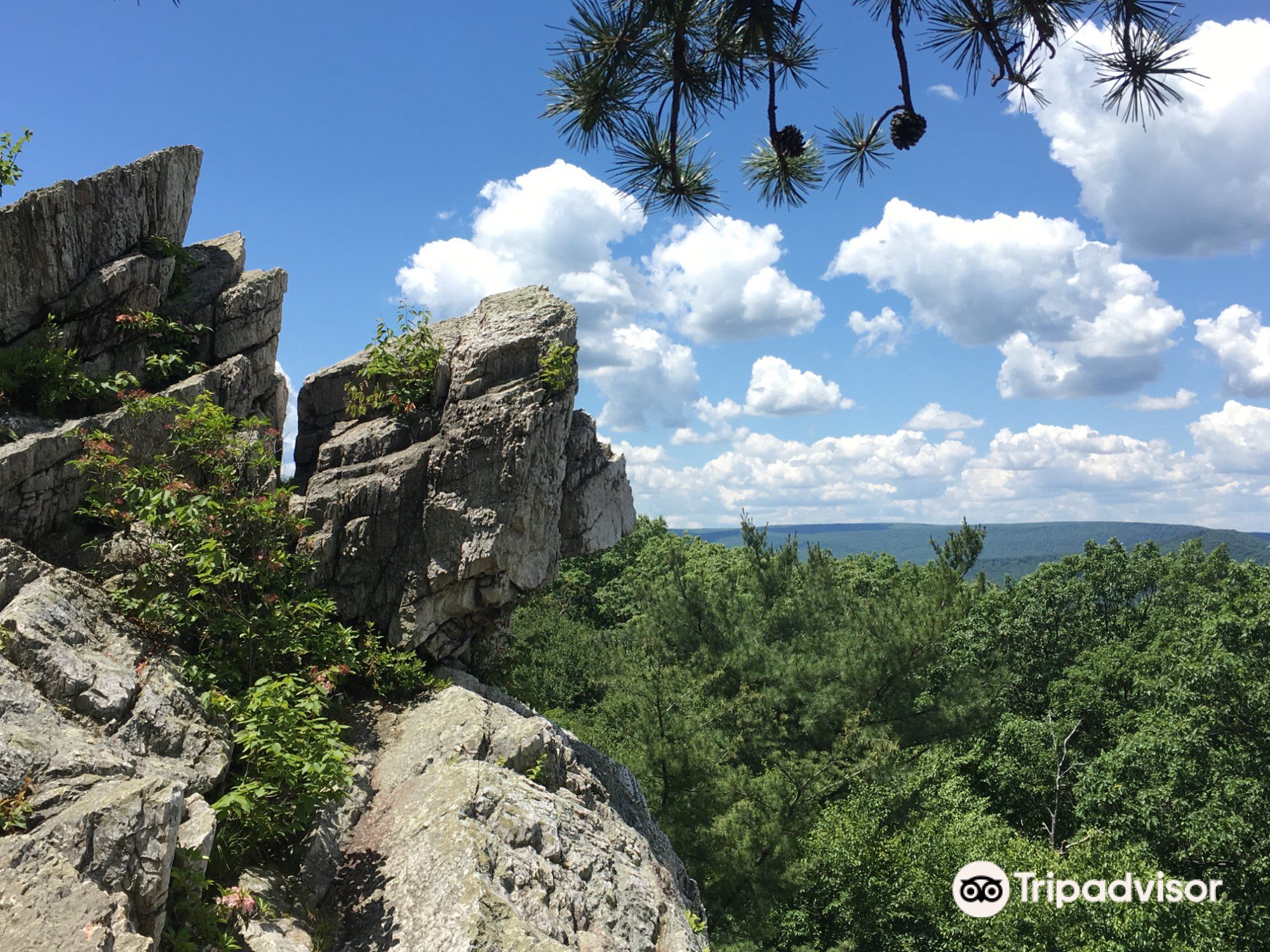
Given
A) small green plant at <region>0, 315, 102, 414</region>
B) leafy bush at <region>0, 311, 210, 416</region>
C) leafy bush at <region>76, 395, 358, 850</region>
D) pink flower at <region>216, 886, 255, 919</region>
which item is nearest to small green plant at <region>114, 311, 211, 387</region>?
leafy bush at <region>0, 311, 210, 416</region>

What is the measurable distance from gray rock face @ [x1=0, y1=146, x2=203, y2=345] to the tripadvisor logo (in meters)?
19.3

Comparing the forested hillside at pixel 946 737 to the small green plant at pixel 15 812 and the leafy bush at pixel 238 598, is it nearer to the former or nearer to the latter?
the leafy bush at pixel 238 598

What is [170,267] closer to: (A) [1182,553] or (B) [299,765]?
(B) [299,765]

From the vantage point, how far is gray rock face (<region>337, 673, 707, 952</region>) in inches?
250

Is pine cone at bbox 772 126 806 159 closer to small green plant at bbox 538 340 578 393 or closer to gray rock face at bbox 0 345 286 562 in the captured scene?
small green plant at bbox 538 340 578 393

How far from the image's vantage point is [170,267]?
1107cm

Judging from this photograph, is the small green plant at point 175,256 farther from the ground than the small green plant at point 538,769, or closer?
farther from the ground

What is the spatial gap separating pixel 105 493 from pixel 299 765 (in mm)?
4180

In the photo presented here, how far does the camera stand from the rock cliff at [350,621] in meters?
5.46

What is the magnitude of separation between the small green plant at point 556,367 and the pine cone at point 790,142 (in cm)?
554

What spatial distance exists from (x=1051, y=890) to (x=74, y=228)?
807 inches

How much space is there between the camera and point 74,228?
10172mm

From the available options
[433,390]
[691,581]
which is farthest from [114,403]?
[691,581]

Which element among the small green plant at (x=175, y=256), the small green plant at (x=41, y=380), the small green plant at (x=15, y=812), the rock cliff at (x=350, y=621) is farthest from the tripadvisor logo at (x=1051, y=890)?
the small green plant at (x=175, y=256)
